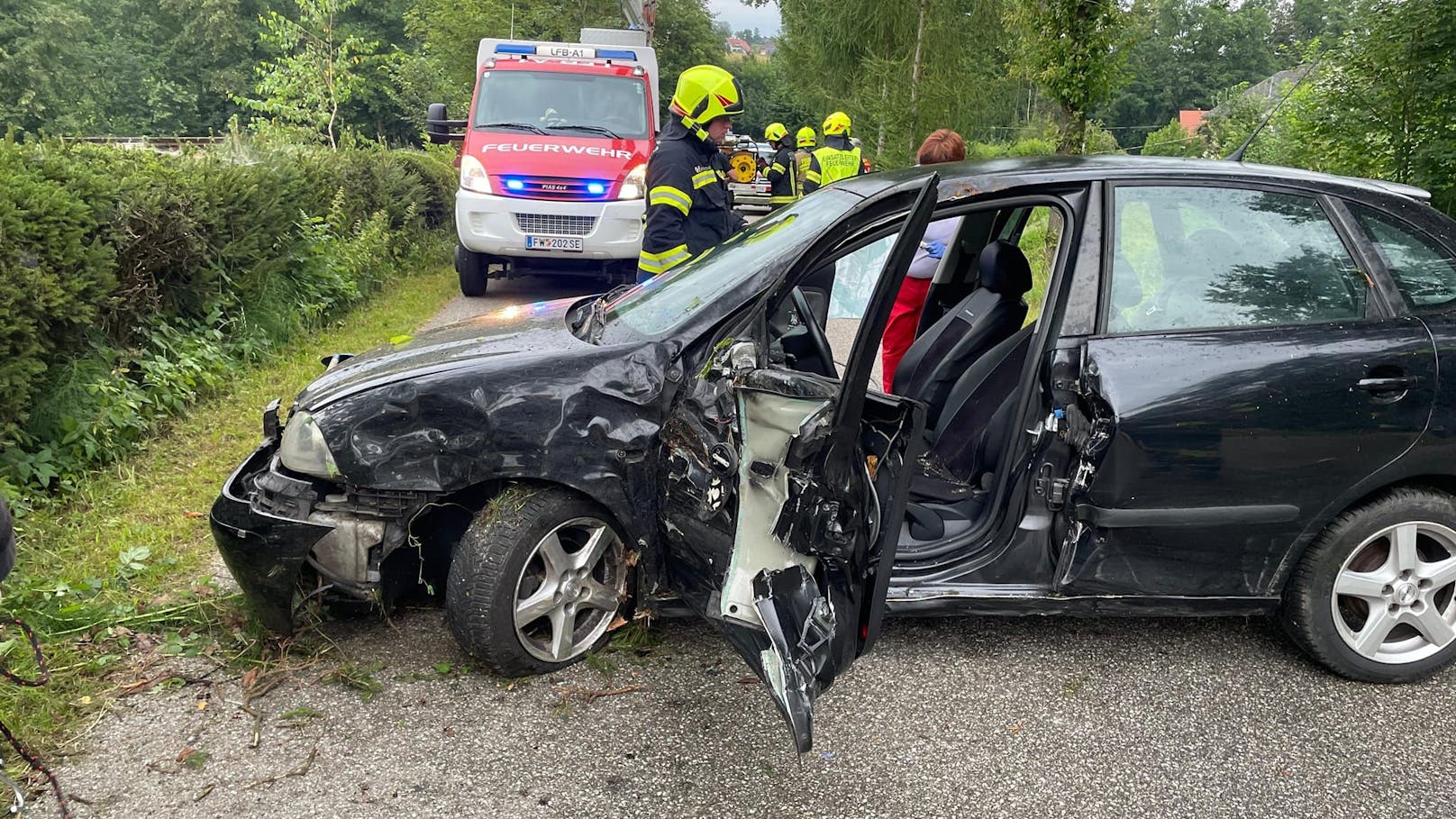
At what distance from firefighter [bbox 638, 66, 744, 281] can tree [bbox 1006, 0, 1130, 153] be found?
13.1 feet

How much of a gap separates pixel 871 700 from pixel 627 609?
86cm

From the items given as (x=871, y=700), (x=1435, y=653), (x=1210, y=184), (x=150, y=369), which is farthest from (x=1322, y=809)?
(x=150, y=369)

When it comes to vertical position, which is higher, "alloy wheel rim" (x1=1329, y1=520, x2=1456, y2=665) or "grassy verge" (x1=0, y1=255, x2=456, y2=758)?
"alloy wheel rim" (x1=1329, y1=520, x2=1456, y2=665)

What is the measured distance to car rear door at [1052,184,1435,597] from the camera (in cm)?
304

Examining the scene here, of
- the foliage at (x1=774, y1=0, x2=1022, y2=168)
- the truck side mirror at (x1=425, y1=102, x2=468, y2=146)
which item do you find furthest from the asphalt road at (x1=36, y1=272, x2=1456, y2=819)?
the foliage at (x1=774, y1=0, x2=1022, y2=168)

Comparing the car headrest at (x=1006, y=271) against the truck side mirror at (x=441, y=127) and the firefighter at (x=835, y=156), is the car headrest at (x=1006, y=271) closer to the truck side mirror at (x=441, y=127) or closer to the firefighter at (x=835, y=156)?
the firefighter at (x=835, y=156)

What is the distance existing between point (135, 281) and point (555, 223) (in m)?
4.20

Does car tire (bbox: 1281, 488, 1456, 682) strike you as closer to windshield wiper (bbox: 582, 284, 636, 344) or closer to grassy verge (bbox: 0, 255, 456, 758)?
windshield wiper (bbox: 582, 284, 636, 344)

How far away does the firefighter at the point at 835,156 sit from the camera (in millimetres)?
9992

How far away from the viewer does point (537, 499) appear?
10.2 feet

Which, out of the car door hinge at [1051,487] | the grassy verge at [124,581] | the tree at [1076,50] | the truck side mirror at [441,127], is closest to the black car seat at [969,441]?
the car door hinge at [1051,487]

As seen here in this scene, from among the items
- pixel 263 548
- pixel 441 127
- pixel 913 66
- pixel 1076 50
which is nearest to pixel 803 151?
pixel 441 127

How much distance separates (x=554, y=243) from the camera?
928cm

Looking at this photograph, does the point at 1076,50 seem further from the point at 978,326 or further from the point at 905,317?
the point at 978,326
